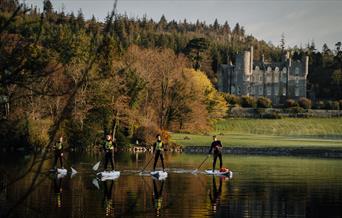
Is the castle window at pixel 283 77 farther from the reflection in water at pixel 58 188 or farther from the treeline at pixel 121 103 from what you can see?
the reflection in water at pixel 58 188

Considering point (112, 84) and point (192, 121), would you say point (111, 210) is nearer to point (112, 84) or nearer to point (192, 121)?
point (112, 84)

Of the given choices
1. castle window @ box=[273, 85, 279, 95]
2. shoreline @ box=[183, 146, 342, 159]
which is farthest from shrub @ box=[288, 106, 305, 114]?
shoreline @ box=[183, 146, 342, 159]

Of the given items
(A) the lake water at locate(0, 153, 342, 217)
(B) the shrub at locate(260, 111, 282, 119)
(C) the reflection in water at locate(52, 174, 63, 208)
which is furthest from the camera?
(B) the shrub at locate(260, 111, 282, 119)

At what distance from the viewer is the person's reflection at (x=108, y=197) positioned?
17.1m

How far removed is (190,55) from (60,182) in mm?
104858

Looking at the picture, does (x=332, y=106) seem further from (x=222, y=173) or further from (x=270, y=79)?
(x=222, y=173)

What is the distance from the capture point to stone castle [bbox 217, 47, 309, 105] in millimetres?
134375

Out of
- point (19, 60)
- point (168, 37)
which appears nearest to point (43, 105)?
point (19, 60)

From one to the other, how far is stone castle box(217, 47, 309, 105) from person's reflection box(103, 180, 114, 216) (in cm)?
10938

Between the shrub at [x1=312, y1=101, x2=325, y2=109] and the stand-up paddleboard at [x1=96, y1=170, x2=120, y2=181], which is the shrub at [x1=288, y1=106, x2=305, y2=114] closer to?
the shrub at [x1=312, y1=101, x2=325, y2=109]

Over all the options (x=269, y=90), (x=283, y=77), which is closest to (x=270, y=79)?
(x=269, y=90)

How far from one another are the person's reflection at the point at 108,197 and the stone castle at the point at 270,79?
109379 millimetres

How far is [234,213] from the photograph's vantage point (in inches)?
678

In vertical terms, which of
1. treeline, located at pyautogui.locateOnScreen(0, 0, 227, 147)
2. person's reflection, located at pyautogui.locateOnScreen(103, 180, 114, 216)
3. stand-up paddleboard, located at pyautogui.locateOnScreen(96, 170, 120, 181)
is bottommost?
person's reflection, located at pyautogui.locateOnScreen(103, 180, 114, 216)
